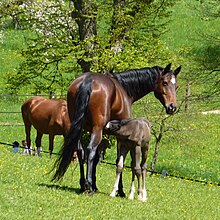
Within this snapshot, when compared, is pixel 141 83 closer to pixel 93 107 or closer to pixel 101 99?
pixel 101 99

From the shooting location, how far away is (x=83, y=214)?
8.09m

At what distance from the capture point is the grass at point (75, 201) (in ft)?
26.2

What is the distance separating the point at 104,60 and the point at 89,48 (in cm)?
103

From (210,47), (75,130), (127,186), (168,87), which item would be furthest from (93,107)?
(210,47)

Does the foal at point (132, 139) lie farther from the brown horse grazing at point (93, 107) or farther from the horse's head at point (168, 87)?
the horse's head at point (168, 87)

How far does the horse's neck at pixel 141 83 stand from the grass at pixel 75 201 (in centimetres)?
165

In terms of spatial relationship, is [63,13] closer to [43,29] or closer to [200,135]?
[43,29]

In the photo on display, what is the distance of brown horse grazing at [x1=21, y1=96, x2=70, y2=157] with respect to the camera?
17578 mm

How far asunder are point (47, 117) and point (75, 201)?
9494 mm

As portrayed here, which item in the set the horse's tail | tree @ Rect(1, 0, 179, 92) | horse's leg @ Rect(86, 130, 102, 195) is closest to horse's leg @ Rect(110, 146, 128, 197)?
horse's leg @ Rect(86, 130, 102, 195)

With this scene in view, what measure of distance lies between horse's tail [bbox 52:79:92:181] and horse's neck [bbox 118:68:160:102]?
1.09m

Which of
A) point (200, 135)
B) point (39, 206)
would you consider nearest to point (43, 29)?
point (200, 135)

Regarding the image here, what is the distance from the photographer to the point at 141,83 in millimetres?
10781

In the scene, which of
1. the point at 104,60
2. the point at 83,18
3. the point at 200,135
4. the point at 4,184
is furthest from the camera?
the point at 200,135
